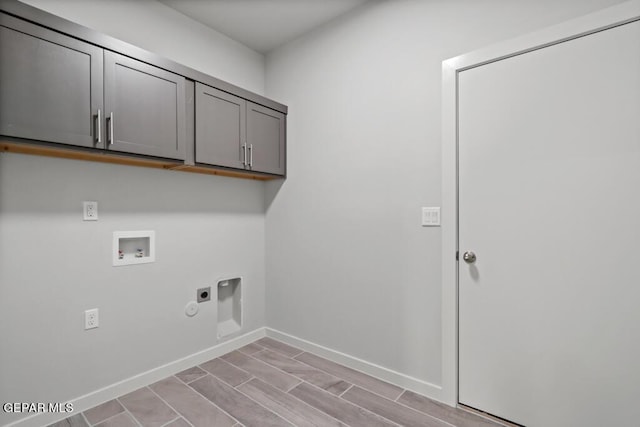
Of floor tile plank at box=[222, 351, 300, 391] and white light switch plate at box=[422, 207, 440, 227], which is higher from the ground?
white light switch plate at box=[422, 207, 440, 227]

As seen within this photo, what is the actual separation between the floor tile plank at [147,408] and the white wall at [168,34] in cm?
240

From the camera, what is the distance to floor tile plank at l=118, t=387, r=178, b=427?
1760 mm

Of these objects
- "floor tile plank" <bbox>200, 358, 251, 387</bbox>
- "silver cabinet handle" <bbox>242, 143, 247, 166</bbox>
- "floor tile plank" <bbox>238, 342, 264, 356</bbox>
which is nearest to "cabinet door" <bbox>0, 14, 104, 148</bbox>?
"silver cabinet handle" <bbox>242, 143, 247, 166</bbox>

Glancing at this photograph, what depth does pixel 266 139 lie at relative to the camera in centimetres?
266

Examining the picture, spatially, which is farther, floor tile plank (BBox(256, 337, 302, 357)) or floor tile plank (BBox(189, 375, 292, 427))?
floor tile plank (BBox(256, 337, 302, 357))

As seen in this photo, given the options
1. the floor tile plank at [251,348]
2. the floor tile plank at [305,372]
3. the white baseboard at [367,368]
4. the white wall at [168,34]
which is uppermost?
the white wall at [168,34]

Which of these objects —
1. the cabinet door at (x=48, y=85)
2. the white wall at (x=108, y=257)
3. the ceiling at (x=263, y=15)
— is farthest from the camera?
the ceiling at (x=263, y=15)

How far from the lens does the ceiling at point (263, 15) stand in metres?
2.30

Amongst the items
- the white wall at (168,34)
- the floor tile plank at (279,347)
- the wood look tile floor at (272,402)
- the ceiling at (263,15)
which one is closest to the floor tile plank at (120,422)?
the wood look tile floor at (272,402)

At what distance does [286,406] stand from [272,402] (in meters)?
0.10

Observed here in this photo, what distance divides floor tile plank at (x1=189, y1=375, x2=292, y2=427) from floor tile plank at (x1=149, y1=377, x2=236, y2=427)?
0.14 feet

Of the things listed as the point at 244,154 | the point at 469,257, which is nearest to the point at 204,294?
the point at 244,154

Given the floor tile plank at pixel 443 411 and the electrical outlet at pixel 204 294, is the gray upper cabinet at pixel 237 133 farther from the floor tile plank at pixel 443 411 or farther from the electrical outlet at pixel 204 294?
the floor tile plank at pixel 443 411

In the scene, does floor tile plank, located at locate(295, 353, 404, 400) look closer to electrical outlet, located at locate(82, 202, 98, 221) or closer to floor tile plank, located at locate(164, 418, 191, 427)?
floor tile plank, located at locate(164, 418, 191, 427)
